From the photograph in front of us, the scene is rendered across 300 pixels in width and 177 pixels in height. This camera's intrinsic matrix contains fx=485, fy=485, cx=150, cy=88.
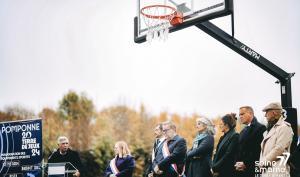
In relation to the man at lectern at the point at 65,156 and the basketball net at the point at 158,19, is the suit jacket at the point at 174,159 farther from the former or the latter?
the man at lectern at the point at 65,156

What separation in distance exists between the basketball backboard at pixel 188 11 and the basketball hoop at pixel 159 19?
0.05 meters

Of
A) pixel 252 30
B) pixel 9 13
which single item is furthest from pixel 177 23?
pixel 9 13

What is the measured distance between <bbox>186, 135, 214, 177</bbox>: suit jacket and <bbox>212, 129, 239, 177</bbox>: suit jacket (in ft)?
1.33

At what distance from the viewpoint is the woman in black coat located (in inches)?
301

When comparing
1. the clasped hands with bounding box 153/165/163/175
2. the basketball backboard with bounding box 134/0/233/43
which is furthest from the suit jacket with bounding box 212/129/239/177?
the basketball backboard with bounding box 134/0/233/43

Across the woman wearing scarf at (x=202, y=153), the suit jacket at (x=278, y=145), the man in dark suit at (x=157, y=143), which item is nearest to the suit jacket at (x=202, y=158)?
the woman wearing scarf at (x=202, y=153)

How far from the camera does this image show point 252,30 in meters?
21.4

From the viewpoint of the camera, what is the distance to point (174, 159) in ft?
28.6

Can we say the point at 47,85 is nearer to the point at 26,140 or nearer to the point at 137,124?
the point at 137,124

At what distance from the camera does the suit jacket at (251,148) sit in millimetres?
7359

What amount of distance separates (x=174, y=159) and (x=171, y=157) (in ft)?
0.21

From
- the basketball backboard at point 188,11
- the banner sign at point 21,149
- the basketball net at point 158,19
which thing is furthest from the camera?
the banner sign at point 21,149

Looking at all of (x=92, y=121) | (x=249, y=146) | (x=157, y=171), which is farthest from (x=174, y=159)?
(x=92, y=121)

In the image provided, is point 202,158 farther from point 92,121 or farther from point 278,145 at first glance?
point 92,121
